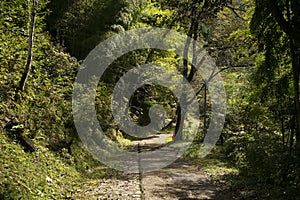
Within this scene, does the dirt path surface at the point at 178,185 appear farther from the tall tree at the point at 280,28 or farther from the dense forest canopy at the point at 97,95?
the tall tree at the point at 280,28

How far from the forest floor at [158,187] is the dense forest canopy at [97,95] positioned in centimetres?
57

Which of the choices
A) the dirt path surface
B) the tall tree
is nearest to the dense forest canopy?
the tall tree

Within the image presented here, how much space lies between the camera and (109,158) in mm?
12547

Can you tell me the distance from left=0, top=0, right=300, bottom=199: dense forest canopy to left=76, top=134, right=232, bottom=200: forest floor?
0.57 meters

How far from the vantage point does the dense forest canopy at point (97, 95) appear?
6.54 metres

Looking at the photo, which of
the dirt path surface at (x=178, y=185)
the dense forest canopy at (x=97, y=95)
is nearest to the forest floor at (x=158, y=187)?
the dirt path surface at (x=178, y=185)

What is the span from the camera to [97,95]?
1334 cm

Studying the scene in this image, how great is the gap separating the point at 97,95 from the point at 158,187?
6.22m

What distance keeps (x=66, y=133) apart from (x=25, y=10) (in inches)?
164

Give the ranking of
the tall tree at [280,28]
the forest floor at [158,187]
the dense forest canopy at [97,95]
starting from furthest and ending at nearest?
the forest floor at [158,187] → the dense forest canopy at [97,95] → the tall tree at [280,28]

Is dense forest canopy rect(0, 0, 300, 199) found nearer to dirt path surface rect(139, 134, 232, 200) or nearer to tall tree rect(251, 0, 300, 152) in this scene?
tall tree rect(251, 0, 300, 152)

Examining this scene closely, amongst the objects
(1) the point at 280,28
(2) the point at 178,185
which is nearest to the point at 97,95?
(2) the point at 178,185

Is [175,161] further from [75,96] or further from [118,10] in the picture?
[118,10]

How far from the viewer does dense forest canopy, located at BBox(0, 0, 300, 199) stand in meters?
6.54
